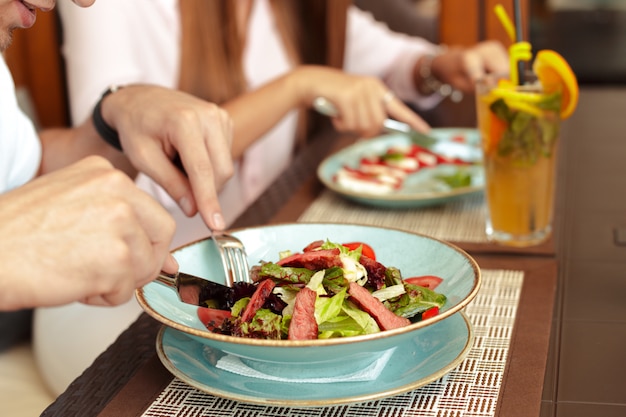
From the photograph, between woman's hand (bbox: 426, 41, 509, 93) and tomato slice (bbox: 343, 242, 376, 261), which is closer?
tomato slice (bbox: 343, 242, 376, 261)

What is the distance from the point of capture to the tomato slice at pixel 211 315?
89 centimetres

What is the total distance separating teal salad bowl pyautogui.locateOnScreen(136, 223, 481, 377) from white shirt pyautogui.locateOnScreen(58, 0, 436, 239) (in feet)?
1.96

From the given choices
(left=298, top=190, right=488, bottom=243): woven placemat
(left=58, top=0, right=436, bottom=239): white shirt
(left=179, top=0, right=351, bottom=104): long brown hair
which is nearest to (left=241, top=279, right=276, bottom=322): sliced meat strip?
(left=298, top=190, right=488, bottom=243): woven placemat

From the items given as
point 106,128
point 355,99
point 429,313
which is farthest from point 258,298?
point 355,99

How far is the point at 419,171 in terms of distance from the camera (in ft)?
5.09

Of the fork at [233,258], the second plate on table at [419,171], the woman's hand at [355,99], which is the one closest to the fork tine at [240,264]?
the fork at [233,258]

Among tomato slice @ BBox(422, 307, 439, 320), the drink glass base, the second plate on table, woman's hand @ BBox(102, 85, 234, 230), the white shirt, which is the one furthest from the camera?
the white shirt

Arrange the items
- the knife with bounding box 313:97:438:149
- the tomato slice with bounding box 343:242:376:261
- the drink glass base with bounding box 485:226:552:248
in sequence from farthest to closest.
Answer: the knife with bounding box 313:97:438:149
the drink glass base with bounding box 485:226:552:248
the tomato slice with bounding box 343:242:376:261

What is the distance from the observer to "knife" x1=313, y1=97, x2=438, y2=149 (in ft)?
5.57

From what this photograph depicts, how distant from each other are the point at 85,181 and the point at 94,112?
72 cm

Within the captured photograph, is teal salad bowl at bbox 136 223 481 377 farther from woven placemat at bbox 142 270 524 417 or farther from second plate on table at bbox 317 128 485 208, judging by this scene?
second plate on table at bbox 317 128 485 208

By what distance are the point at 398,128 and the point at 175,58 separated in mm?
619

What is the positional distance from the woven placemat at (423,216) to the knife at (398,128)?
27cm

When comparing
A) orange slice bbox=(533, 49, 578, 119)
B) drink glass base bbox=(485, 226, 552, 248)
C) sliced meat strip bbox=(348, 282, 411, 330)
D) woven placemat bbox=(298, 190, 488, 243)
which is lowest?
woven placemat bbox=(298, 190, 488, 243)
